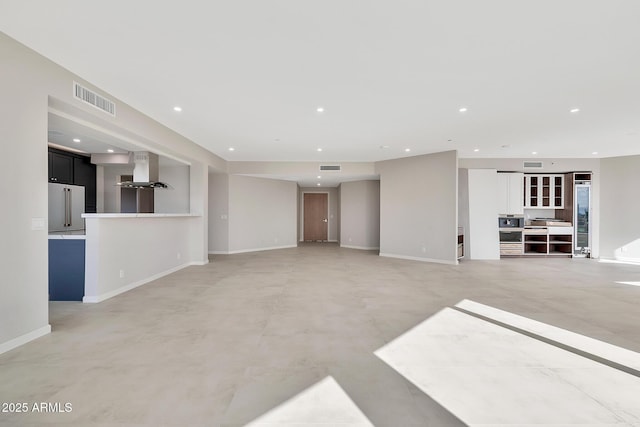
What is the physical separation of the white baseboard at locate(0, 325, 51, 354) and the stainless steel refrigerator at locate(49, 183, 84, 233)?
13.3ft

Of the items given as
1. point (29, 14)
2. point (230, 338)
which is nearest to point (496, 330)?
point (230, 338)

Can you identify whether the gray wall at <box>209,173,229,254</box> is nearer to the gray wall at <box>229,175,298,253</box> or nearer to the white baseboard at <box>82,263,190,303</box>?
the gray wall at <box>229,175,298,253</box>

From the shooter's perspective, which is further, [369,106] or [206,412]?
[369,106]

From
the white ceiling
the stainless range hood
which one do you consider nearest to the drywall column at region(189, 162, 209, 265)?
the stainless range hood

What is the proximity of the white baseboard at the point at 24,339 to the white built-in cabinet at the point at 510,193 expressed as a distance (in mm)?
9723

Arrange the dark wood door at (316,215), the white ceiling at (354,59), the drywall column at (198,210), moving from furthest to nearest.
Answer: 1. the dark wood door at (316,215)
2. the drywall column at (198,210)
3. the white ceiling at (354,59)

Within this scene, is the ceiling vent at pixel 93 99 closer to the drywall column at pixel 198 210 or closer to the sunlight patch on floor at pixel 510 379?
the drywall column at pixel 198 210

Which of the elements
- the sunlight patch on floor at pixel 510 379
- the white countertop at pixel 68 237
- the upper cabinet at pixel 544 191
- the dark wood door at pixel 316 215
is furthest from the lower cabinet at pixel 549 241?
the white countertop at pixel 68 237

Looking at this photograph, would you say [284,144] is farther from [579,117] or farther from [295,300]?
[579,117]

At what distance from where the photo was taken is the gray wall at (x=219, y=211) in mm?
8758

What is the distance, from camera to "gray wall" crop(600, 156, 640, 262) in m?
7.68

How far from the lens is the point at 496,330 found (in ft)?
10.0

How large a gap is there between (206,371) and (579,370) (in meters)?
2.99

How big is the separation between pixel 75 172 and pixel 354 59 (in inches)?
287
